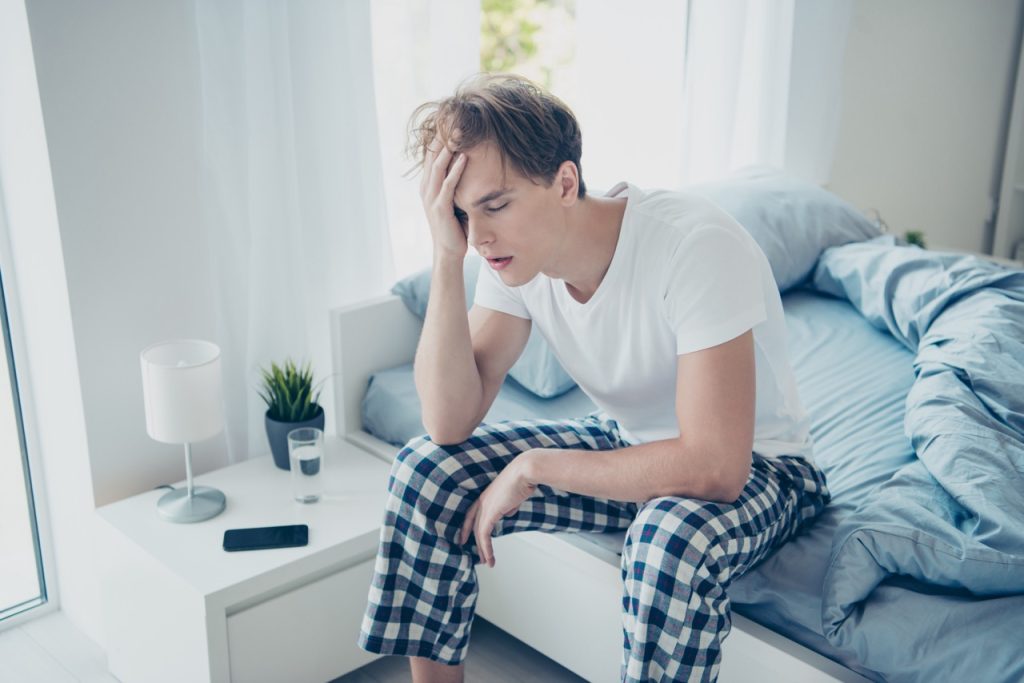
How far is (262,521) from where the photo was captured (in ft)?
5.65

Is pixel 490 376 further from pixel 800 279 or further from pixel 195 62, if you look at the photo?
pixel 800 279

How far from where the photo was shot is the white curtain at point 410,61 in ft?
6.72

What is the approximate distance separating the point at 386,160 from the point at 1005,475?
1338 mm

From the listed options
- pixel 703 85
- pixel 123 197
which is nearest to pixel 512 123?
pixel 123 197

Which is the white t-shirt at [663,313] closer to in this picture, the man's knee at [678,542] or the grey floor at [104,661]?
the man's knee at [678,542]

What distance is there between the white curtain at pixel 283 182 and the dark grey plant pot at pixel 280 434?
5.0 inches

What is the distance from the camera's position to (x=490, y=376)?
152 centimetres

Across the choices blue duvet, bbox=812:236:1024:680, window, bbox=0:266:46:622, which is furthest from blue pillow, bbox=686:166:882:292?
window, bbox=0:266:46:622

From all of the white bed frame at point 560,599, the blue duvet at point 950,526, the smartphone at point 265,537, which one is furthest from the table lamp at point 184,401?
the blue duvet at point 950,526

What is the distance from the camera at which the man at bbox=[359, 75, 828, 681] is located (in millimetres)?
1241

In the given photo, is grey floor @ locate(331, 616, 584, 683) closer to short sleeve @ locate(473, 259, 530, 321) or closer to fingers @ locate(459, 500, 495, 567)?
fingers @ locate(459, 500, 495, 567)

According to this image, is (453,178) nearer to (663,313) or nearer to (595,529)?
(663,313)

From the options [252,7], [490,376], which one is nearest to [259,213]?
[252,7]

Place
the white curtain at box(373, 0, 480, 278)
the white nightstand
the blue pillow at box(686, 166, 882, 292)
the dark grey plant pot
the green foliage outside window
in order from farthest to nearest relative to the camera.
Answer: the green foliage outside window, the blue pillow at box(686, 166, 882, 292), the white curtain at box(373, 0, 480, 278), the dark grey plant pot, the white nightstand
